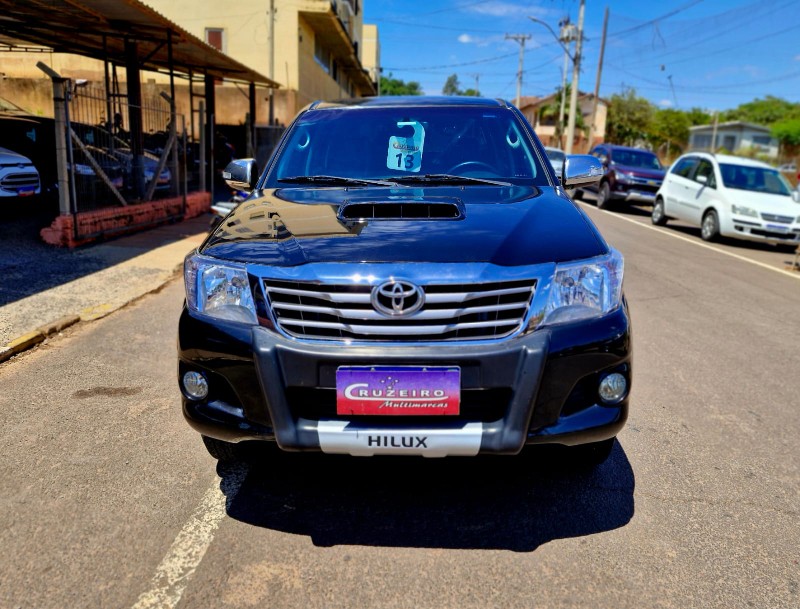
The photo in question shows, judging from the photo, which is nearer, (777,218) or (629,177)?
(777,218)

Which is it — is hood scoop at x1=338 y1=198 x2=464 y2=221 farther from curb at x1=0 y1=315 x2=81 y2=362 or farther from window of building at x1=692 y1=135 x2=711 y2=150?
window of building at x1=692 y1=135 x2=711 y2=150

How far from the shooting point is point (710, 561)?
257 centimetres

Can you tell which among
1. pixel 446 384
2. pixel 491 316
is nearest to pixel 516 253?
pixel 491 316

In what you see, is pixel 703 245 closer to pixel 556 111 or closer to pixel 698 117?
pixel 556 111

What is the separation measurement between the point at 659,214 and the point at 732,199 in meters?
2.95

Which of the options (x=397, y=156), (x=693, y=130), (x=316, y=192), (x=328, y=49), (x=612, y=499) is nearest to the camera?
(x=612, y=499)

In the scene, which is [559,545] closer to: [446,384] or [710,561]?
[710,561]

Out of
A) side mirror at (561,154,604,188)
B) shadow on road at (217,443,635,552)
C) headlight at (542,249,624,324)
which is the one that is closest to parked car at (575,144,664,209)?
side mirror at (561,154,604,188)

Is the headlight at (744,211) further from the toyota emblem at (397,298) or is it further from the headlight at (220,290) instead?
the headlight at (220,290)

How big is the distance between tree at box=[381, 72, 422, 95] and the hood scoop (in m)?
95.0

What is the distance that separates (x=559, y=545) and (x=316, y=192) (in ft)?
6.55

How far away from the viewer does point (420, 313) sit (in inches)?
94.4

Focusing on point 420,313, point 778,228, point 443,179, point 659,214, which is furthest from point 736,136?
point 420,313

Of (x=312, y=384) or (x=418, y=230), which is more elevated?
(x=418, y=230)
